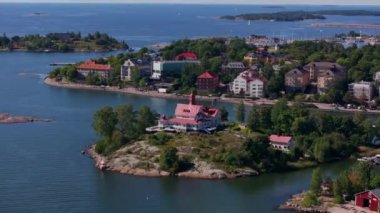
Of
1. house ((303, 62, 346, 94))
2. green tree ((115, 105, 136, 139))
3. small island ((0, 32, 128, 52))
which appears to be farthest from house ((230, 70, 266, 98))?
small island ((0, 32, 128, 52))

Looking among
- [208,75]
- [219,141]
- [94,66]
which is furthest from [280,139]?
[94,66]

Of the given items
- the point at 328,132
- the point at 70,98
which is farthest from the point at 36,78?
the point at 328,132

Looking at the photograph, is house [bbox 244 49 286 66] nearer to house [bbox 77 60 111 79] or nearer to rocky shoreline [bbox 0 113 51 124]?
house [bbox 77 60 111 79]

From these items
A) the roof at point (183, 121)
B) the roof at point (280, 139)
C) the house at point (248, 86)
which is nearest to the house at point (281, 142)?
the roof at point (280, 139)

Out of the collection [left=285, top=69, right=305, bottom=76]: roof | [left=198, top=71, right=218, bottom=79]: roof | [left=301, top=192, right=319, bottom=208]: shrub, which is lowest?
[left=301, top=192, right=319, bottom=208]: shrub

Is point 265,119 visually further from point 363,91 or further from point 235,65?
point 235,65

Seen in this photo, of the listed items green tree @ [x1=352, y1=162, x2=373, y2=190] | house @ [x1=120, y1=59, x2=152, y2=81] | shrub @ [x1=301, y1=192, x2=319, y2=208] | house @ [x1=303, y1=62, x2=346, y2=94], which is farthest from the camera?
house @ [x1=120, y1=59, x2=152, y2=81]
